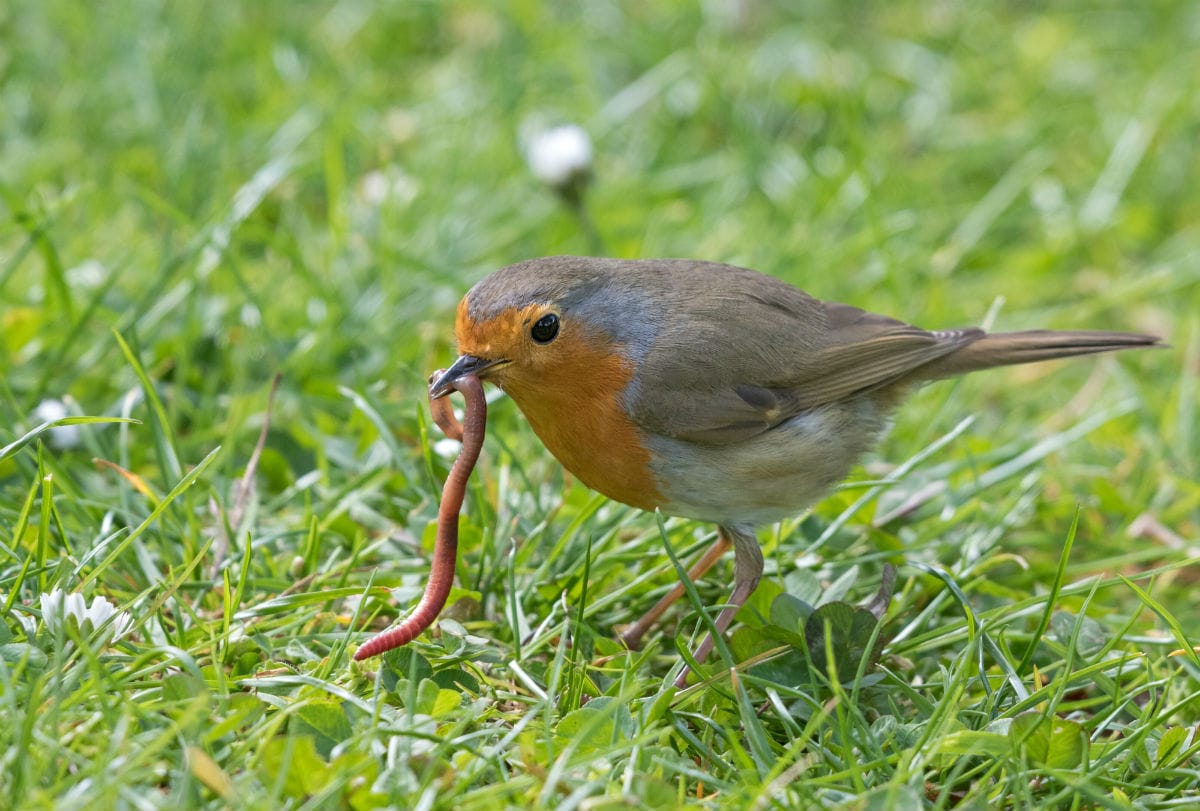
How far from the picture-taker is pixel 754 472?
3652 millimetres

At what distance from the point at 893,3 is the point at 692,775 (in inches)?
250

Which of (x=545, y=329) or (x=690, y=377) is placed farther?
(x=690, y=377)

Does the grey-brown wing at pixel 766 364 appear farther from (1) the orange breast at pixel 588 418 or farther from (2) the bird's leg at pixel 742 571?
(2) the bird's leg at pixel 742 571

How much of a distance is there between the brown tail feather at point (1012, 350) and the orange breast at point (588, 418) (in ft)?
3.72

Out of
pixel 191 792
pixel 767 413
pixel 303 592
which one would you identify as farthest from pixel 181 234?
pixel 191 792

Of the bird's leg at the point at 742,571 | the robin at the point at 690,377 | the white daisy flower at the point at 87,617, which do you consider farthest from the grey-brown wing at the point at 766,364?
the white daisy flower at the point at 87,617

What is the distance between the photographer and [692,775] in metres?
2.74

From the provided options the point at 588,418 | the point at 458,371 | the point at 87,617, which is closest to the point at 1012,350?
the point at 588,418

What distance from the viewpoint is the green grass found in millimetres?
2793

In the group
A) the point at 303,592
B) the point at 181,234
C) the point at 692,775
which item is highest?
the point at 181,234

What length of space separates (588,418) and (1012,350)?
150cm

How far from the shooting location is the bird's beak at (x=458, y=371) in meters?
3.33

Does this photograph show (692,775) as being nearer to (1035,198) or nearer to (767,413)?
(767,413)

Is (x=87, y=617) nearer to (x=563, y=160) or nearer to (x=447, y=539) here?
(x=447, y=539)
